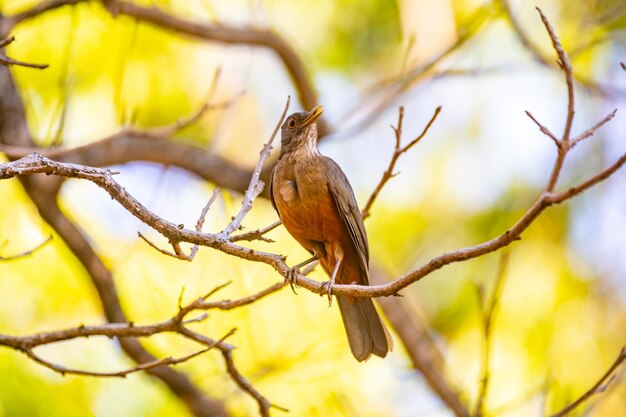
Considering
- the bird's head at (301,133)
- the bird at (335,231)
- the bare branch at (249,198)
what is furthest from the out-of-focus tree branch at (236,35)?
the bare branch at (249,198)

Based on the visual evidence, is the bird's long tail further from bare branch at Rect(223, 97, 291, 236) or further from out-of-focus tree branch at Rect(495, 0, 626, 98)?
out-of-focus tree branch at Rect(495, 0, 626, 98)

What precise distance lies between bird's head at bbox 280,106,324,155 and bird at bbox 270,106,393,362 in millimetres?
376

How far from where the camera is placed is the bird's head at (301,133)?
588cm

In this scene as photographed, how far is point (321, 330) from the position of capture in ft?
24.9

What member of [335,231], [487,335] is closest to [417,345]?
[335,231]

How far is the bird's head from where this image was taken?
5879 mm

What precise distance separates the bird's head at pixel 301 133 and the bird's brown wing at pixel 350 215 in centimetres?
52

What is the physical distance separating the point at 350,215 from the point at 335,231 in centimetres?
15

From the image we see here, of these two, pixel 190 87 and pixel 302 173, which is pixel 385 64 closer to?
pixel 190 87

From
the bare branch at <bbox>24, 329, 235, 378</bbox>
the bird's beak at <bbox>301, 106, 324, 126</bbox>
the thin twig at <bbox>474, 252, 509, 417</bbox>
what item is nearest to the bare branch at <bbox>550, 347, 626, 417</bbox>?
the thin twig at <bbox>474, 252, 509, 417</bbox>

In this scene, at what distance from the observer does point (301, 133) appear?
5.96 meters

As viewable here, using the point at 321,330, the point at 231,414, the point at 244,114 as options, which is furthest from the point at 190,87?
the point at 231,414

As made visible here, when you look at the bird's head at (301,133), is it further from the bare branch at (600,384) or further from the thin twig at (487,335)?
the bare branch at (600,384)

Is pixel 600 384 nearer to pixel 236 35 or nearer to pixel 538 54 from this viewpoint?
pixel 538 54
